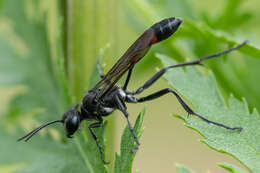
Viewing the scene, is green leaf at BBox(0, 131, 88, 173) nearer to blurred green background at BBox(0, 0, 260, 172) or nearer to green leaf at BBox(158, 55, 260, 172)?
blurred green background at BBox(0, 0, 260, 172)

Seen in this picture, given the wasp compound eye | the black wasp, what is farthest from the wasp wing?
the wasp compound eye

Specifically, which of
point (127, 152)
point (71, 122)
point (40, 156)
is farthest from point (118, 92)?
point (127, 152)

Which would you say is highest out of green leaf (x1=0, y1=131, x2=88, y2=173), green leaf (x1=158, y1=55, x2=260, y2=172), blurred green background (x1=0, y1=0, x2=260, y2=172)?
blurred green background (x1=0, y1=0, x2=260, y2=172)

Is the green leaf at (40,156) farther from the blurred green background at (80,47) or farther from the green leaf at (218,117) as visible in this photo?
the green leaf at (218,117)

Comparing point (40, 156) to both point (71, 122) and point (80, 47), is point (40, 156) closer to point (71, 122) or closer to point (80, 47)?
point (71, 122)

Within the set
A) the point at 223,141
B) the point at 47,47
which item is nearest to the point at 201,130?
the point at 223,141

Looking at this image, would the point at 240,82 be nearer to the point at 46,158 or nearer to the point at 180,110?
the point at 46,158

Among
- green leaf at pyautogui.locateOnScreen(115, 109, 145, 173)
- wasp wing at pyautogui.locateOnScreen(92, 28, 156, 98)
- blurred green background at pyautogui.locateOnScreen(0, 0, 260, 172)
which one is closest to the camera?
green leaf at pyautogui.locateOnScreen(115, 109, 145, 173)
